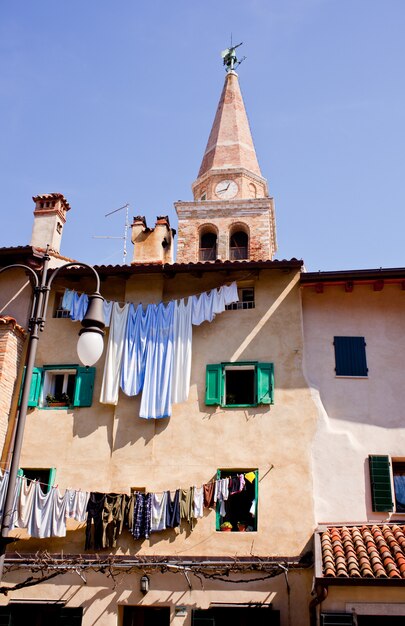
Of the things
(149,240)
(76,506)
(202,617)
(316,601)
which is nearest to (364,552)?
(316,601)

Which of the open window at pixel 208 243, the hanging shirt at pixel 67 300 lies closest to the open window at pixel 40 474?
the hanging shirt at pixel 67 300

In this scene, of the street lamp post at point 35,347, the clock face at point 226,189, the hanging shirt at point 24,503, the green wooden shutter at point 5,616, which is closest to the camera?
the street lamp post at point 35,347

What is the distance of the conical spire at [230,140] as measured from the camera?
32750mm

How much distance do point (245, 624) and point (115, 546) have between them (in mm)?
3467

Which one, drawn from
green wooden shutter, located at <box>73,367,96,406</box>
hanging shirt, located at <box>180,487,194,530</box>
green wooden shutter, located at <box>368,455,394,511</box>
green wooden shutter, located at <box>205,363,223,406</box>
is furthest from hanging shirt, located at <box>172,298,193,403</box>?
green wooden shutter, located at <box>368,455,394,511</box>

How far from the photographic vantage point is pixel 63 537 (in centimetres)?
1609

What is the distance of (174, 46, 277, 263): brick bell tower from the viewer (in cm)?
2998

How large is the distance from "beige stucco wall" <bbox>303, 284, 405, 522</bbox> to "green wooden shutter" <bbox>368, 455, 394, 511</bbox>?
0.18m

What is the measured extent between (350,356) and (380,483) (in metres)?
3.35

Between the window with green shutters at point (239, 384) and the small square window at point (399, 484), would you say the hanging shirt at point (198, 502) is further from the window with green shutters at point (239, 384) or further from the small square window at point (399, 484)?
the small square window at point (399, 484)

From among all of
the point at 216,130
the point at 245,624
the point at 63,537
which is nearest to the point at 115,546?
the point at 63,537

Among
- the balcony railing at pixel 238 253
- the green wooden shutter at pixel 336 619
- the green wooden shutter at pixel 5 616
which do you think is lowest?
the green wooden shutter at pixel 5 616

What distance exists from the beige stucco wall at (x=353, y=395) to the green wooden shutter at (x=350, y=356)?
0.14 metres

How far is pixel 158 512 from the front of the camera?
16.0 meters
